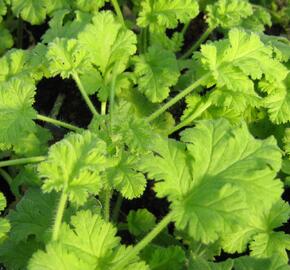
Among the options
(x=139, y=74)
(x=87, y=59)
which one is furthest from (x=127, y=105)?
(x=87, y=59)

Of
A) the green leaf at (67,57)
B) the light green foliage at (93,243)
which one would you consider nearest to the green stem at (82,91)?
the green leaf at (67,57)

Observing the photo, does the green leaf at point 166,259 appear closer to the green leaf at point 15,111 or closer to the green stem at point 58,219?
the green stem at point 58,219

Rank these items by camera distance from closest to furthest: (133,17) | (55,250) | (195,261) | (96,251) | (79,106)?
(55,250)
(96,251)
(195,261)
(79,106)
(133,17)

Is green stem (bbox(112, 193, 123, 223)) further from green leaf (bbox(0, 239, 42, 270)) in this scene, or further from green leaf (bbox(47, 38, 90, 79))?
green leaf (bbox(47, 38, 90, 79))

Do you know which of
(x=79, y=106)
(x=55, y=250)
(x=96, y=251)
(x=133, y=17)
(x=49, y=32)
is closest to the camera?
(x=55, y=250)

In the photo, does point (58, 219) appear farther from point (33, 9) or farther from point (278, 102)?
point (33, 9)


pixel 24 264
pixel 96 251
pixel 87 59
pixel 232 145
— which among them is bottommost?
pixel 24 264

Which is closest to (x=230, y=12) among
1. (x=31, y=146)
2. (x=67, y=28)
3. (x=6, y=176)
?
(x=67, y=28)

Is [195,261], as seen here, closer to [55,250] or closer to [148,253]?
[148,253]
